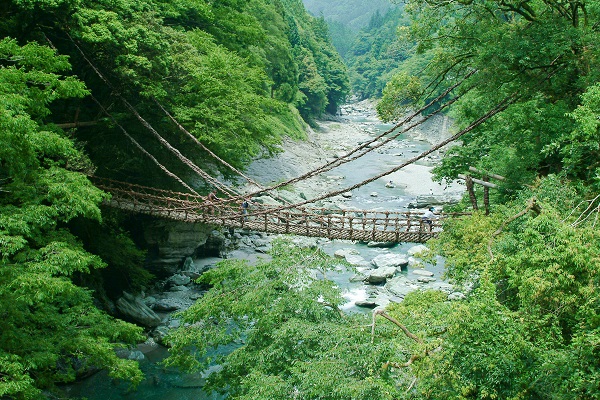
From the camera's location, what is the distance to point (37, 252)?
5.74m

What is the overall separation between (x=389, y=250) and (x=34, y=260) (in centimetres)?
1143

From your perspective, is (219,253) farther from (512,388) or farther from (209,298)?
(512,388)

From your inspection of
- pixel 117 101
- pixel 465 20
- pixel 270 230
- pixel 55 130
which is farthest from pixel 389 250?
pixel 55 130

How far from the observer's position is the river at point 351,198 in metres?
8.48

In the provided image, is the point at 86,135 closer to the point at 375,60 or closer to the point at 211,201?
the point at 211,201

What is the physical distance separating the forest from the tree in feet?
0.08

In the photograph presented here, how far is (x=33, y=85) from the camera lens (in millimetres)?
6684

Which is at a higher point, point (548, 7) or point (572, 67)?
point (548, 7)

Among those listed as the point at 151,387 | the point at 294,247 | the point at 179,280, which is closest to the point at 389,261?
the point at 179,280

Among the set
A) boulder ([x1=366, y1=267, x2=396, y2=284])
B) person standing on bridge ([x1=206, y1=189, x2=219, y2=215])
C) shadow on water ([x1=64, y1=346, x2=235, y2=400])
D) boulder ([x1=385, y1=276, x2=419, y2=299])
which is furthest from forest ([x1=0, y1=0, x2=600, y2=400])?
boulder ([x1=366, y1=267, x2=396, y2=284])

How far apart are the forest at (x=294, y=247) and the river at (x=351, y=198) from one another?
92 cm

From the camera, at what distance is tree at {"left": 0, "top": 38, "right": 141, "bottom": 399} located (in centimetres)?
515

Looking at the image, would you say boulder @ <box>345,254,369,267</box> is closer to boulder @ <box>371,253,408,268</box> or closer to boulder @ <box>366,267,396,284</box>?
boulder @ <box>371,253,408,268</box>

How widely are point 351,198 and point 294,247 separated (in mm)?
14016
